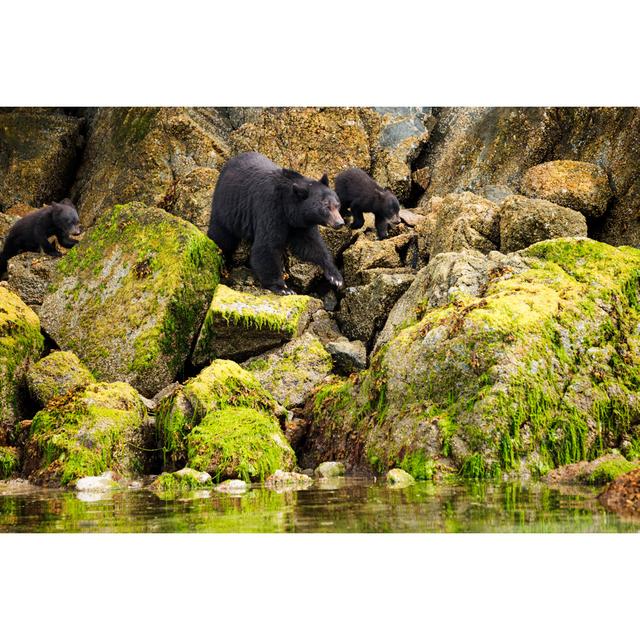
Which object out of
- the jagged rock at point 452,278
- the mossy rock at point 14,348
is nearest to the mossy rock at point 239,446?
the jagged rock at point 452,278

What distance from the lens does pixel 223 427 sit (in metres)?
8.65

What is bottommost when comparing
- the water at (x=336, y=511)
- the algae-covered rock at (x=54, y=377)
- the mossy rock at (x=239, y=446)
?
the water at (x=336, y=511)

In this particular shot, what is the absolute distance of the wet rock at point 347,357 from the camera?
34.8 ft

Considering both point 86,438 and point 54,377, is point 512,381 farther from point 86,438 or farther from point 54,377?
point 54,377

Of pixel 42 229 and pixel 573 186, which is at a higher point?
pixel 42 229

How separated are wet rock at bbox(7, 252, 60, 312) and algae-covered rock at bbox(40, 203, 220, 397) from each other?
1.15 m

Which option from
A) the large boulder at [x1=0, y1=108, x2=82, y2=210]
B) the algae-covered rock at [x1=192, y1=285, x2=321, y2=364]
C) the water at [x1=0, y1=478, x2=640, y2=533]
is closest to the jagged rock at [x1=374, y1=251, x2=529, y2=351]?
the algae-covered rock at [x1=192, y1=285, x2=321, y2=364]

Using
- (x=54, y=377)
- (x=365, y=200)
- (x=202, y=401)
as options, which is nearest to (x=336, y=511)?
(x=202, y=401)

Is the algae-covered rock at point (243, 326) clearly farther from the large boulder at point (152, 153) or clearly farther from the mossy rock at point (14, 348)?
the large boulder at point (152, 153)

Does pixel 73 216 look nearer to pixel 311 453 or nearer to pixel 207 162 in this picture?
pixel 207 162

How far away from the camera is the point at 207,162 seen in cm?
1530

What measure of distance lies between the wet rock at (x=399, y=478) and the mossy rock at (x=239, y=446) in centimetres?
120

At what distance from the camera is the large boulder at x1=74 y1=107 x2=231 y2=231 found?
14830 mm

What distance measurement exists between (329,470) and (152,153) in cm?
810
